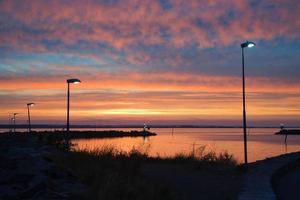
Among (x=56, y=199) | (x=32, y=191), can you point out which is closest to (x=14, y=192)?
(x=32, y=191)

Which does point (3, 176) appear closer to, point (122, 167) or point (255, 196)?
point (122, 167)

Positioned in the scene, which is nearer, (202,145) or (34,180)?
(34,180)

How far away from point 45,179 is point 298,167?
13.4 meters

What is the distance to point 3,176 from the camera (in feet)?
46.8

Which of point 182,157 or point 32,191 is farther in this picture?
point 182,157

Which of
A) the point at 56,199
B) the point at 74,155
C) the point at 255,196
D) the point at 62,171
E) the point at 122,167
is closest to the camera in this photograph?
the point at 56,199

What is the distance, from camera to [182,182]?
1653 centimetres

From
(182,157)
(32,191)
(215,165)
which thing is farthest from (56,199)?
(182,157)

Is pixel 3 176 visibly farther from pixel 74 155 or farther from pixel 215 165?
pixel 215 165

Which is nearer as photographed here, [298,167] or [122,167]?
[122,167]

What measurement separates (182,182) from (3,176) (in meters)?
5.85

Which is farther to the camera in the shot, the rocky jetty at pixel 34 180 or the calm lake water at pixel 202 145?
the calm lake water at pixel 202 145

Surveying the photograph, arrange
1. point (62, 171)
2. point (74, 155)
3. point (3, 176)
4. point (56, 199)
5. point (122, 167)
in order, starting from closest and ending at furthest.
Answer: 1. point (56, 199)
2. point (3, 176)
3. point (62, 171)
4. point (122, 167)
5. point (74, 155)

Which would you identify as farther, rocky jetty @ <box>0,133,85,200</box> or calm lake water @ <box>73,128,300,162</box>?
calm lake water @ <box>73,128,300,162</box>
